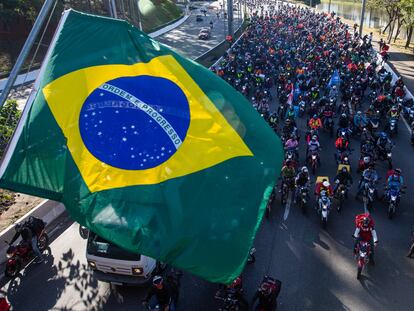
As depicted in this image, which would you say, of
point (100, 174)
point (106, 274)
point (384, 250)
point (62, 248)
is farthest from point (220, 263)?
point (62, 248)

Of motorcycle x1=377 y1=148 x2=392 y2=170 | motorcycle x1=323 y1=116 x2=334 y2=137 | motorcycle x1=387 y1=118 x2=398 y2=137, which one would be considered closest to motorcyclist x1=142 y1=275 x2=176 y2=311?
motorcycle x1=377 y1=148 x2=392 y2=170

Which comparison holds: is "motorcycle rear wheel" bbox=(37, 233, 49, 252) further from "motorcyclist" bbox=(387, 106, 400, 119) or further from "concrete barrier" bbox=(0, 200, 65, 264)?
"motorcyclist" bbox=(387, 106, 400, 119)

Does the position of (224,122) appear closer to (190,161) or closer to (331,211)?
(190,161)

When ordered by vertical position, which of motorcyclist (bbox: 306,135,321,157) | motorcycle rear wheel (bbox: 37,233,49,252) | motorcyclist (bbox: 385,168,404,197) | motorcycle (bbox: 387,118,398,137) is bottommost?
motorcycle (bbox: 387,118,398,137)

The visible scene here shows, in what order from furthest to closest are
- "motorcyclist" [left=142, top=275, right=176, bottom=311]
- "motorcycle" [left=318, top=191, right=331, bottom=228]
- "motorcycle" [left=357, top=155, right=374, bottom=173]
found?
"motorcycle" [left=357, top=155, right=374, bottom=173], "motorcycle" [left=318, top=191, right=331, bottom=228], "motorcyclist" [left=142, top=275, right=176, bottom=311]

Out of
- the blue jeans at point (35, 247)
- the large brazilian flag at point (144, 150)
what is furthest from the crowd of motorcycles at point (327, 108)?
the blue jeans at point (35, 247)

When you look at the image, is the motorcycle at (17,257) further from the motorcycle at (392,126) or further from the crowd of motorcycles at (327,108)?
the motorcycle at (392,126)

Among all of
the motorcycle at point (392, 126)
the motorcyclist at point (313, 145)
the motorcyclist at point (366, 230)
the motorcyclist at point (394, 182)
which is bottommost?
the motorcycle at point (392, 126)

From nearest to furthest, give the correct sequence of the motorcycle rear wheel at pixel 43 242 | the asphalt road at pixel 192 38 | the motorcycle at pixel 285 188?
the motorcycle rear wheel at pixel 43 242
the motorcycle at pixel 285 188
the asphalt road at pixel 192 38
